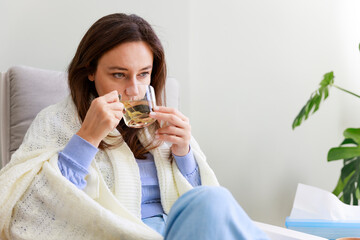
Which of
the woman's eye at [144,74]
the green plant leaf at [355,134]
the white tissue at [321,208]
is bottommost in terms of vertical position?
the white tissue at [321,208]

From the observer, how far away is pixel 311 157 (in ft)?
7.69

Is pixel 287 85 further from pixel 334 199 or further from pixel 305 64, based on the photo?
pixel 334 199

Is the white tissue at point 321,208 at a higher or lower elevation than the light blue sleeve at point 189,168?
lower

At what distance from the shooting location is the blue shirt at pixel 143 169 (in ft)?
3.61

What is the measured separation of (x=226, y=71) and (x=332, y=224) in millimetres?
1052

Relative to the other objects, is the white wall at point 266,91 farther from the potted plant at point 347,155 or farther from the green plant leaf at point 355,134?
the green plant leaf at point 355,134

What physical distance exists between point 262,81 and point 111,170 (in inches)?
47.2

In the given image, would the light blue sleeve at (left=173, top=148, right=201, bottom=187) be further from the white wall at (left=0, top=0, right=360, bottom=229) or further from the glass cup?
the white wall at (left=0, top=0, right=360, bottom=229)

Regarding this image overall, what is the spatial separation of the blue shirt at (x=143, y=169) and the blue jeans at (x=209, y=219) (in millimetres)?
357

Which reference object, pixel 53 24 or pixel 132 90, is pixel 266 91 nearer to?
pixel 53 24

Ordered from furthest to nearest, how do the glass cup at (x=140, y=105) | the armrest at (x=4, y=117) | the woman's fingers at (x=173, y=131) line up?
1. the armrest at (x=4, y=117)
2. the woman's fingers at (x=173, y=131)
3. the glass cup at (x=140, y=105)

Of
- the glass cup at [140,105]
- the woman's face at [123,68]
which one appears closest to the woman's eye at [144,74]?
the woman's face at [123,68]

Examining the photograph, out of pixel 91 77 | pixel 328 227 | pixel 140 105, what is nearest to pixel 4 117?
pixel 91 77

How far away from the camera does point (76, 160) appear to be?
111 cm
